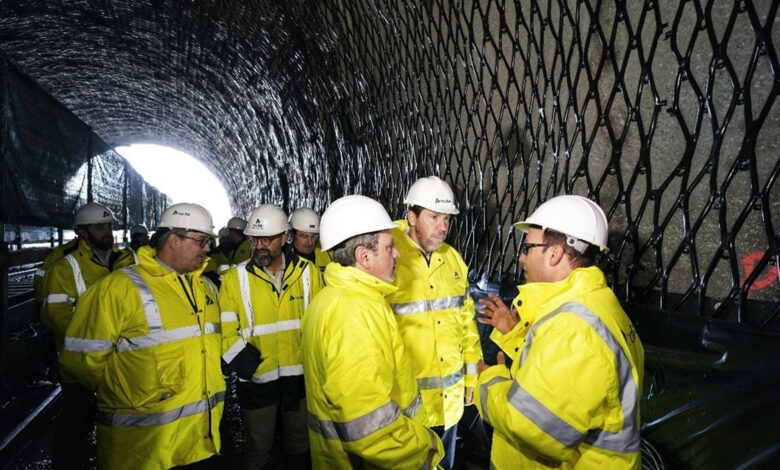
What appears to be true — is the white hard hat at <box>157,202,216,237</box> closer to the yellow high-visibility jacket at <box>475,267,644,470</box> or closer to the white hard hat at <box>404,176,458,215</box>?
the white hard hat at <box>404,176,458,215</box>

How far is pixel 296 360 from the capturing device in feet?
9.68

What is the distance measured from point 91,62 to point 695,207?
39.7 feet

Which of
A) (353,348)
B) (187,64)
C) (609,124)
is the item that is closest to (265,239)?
(353,348)

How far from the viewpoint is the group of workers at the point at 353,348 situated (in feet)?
4.44

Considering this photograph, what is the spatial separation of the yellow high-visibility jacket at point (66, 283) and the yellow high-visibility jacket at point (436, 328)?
282cm

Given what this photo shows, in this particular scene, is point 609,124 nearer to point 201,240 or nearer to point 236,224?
point 201,240

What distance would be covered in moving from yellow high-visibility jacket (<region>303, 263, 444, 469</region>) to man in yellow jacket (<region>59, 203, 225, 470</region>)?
86 cm

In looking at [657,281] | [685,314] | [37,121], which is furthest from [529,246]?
[37,121]

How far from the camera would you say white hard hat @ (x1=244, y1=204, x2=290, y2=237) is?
3.40 meters

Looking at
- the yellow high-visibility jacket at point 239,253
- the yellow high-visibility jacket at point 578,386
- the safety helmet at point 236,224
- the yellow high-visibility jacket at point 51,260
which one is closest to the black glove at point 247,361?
the yellow high-visibility jacket at point 578,386

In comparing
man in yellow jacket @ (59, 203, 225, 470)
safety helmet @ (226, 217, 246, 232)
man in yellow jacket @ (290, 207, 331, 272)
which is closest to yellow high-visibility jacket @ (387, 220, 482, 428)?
man in yellow jacket @ (59, 203, 225, 470)

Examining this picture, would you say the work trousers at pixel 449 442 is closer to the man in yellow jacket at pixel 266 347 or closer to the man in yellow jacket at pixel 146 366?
the man in yellow jacket at pixel 266 347

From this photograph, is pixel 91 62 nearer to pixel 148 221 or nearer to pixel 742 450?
pixel 148 221

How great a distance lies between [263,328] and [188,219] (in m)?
0.93
